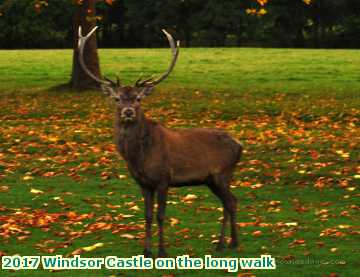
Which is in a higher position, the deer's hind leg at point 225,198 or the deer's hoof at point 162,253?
the deer's hind leg at point 225,198

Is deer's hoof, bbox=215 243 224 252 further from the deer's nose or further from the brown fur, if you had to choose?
the deer's nose

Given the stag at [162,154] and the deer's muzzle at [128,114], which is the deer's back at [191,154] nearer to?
the stag at [162,154]

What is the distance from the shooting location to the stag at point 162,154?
12.4m

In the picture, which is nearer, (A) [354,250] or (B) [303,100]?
(A) [354,250]

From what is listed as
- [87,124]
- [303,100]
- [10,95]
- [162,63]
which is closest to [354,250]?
[87,124]

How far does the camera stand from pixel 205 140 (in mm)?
13188

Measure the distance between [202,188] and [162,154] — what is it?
594cm

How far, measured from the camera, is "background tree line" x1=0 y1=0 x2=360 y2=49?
90562mm

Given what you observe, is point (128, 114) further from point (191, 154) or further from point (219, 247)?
point (219, 247)

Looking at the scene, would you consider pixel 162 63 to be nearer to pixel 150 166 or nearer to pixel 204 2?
pixel 150 166

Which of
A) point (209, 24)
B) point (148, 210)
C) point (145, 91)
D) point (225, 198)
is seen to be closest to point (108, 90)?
point (145, 91)

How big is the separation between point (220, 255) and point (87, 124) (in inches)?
594

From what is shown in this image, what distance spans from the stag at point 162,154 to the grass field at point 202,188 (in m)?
0.88

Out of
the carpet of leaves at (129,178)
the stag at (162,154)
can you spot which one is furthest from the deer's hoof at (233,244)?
the carpet of leaves at (129,178)
